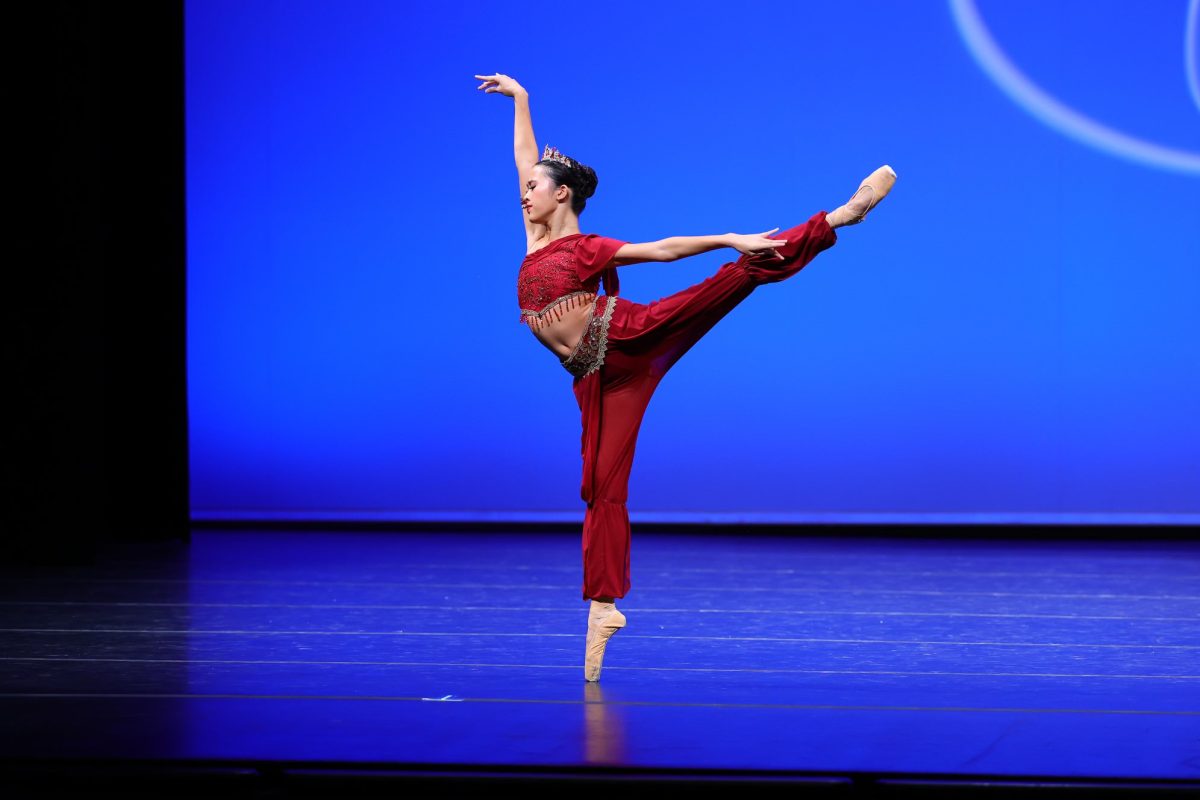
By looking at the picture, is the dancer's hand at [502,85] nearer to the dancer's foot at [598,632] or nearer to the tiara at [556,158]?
the tiara at [556,158]

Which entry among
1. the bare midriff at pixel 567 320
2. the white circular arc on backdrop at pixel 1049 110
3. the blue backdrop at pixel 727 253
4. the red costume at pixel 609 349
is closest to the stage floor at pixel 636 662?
the red costume at pixel 609 349

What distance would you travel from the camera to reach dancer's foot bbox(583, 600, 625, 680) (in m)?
2.70

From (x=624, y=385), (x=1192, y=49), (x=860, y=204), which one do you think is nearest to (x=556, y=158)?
(x=624, y=385)

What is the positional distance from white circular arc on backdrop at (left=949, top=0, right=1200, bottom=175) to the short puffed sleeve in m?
3.12

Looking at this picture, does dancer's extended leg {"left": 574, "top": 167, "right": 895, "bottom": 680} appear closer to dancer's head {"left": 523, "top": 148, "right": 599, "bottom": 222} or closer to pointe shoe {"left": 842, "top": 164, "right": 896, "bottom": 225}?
pointe shoe {"left": 842, "top": 164, "right": 896, "bottom": 225}

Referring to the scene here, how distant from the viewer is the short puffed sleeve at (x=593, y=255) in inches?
108

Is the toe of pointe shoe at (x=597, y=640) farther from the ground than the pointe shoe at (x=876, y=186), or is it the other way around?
the pointe shoe at (x=876, y=186)

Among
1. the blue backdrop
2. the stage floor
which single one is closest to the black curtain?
the stage floor

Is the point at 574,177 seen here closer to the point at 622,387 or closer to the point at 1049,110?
the point at 622,387

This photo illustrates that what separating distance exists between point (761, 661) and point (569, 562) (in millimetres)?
1953

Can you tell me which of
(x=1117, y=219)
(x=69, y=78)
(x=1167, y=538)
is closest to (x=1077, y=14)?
(x=1117, y=219)

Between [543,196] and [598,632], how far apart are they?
35.4 inches

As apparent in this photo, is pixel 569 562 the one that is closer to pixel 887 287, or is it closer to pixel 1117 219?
pixel 887 287

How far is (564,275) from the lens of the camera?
278cm
